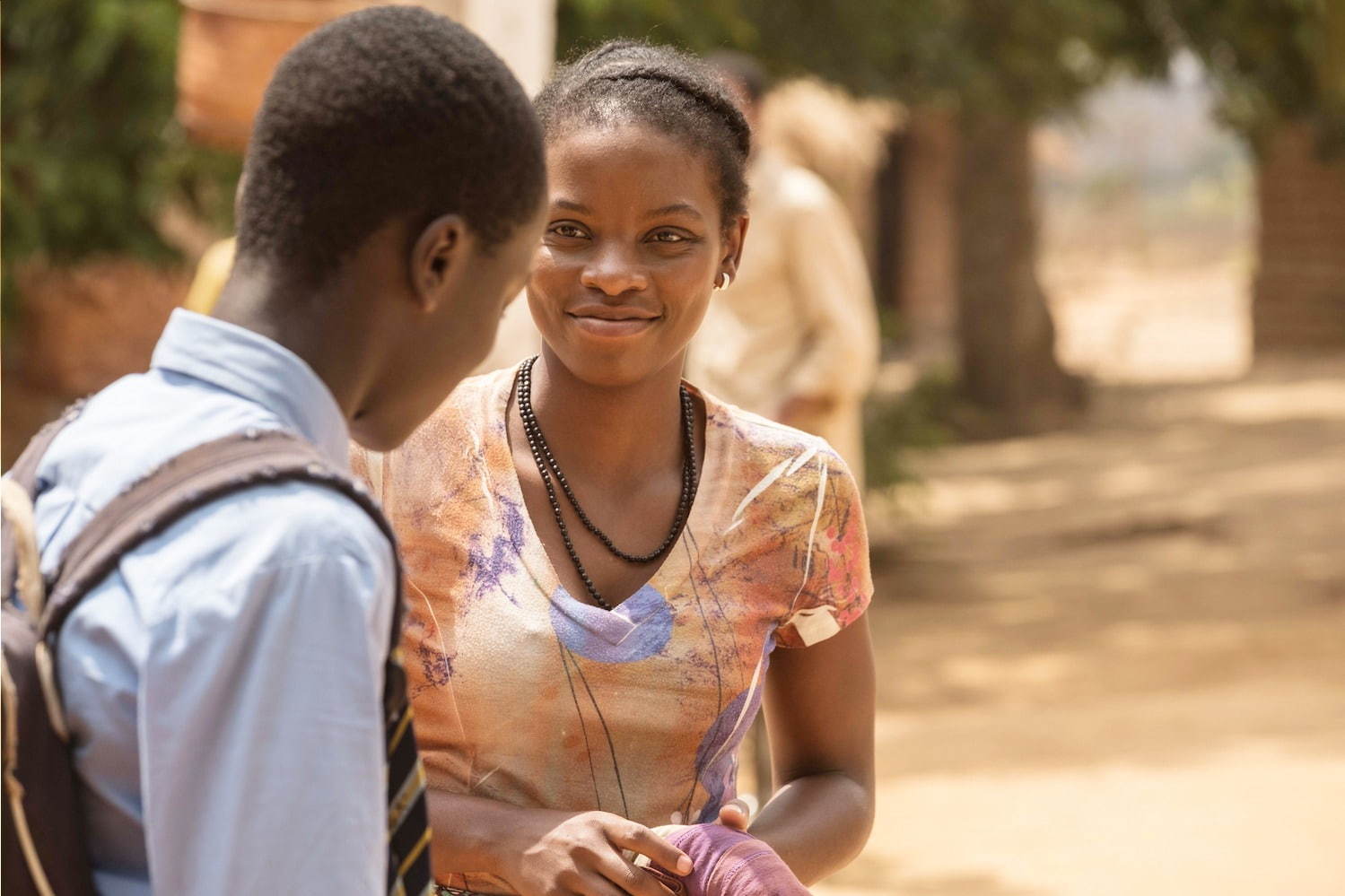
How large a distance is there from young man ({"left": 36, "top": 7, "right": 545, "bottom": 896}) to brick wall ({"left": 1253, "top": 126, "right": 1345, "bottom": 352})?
58.8ft

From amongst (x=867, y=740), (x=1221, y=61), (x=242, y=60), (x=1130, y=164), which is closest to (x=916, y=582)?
(x=1221, y=61)

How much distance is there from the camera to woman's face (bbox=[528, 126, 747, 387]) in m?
2.01

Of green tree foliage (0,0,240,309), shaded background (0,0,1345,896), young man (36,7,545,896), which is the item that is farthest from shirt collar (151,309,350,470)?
green tree foliage (0,0,240,309)

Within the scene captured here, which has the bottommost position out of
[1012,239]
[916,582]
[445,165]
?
[916,582]

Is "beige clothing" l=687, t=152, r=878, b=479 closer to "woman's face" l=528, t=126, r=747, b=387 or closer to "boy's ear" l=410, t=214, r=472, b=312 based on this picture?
"woman's face" l=528, t=126, r=747, b=387

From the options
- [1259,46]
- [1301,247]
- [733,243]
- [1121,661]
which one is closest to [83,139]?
[1121,661]

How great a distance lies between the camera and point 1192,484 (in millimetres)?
13328

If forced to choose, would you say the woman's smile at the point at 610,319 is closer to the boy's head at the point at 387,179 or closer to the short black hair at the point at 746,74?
the boy's head at the point at 387,179

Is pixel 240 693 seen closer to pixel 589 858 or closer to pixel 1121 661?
pixel 589 858

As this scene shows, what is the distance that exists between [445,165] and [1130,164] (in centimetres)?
4768

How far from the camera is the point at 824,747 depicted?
2139mm

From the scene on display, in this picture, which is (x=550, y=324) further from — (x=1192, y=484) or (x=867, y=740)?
(x=1192, y=484)

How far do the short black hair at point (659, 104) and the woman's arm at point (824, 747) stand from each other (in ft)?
1.81

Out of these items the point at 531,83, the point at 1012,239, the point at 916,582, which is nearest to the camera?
the point at 531,83
